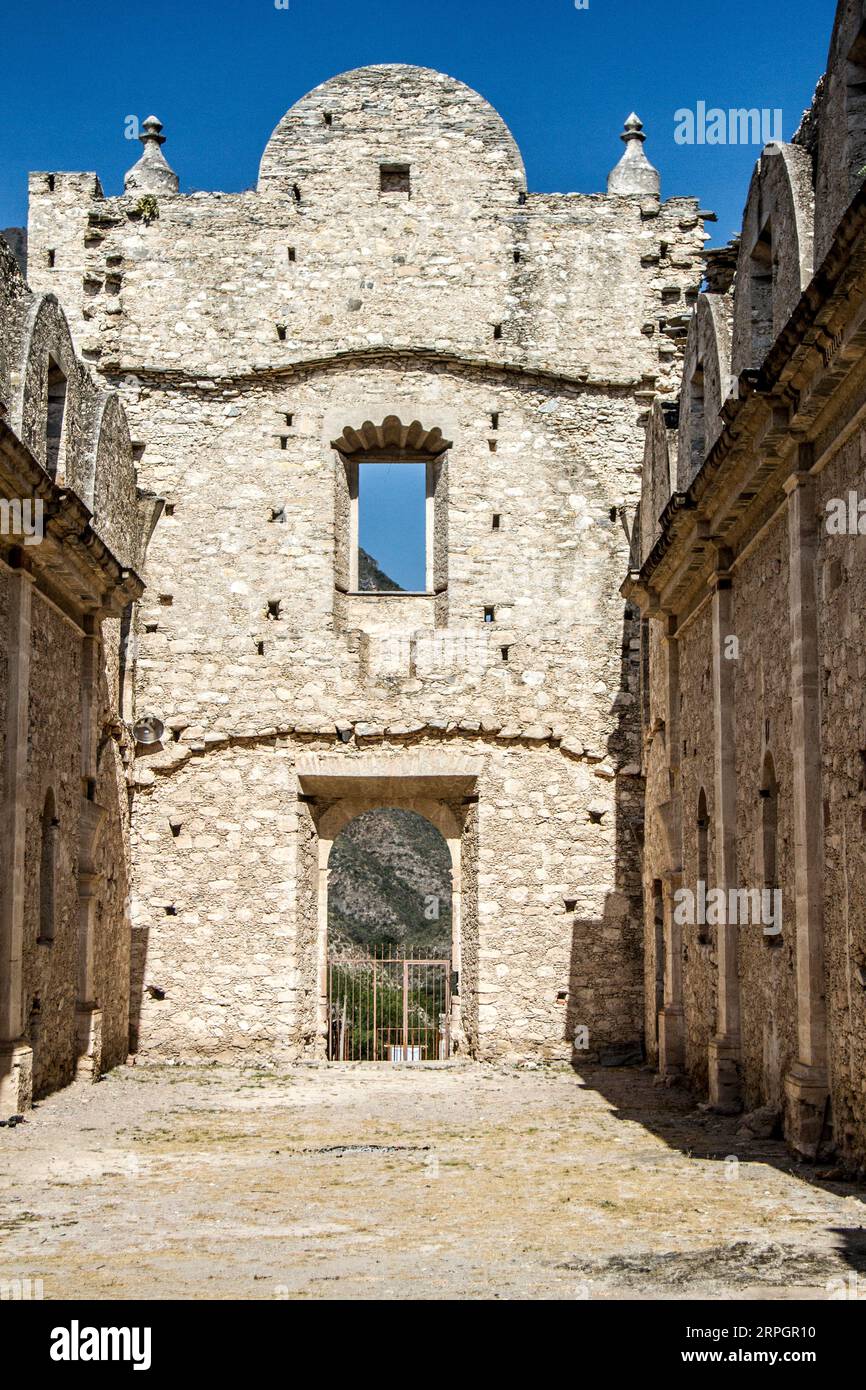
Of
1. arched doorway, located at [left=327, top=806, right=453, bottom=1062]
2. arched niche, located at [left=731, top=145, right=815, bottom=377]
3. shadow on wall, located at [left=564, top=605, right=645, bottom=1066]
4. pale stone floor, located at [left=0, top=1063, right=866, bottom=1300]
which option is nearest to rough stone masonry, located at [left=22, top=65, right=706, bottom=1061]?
shadow on wall, located at [left=564, top=605, right=645, bottom=1066]

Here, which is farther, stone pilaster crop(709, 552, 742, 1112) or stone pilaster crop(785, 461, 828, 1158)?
stone pilaster crop(709, 552, 742, 1112)

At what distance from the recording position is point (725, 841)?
39.9 ft

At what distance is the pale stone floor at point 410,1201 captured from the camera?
247 inches

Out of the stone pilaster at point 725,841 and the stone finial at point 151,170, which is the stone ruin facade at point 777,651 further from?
the stone finial at point 151,170

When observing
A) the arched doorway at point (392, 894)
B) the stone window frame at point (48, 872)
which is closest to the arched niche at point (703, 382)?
the stone window frame at point (48, 872)

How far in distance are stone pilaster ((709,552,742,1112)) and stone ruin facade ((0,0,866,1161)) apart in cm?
70

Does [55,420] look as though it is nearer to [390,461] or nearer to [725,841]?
[390,461]

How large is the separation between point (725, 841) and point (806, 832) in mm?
2680

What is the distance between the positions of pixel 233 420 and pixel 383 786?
4.27 metres

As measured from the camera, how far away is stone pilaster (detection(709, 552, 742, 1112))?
39.4 feet

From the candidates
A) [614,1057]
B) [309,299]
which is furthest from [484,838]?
[309,299]

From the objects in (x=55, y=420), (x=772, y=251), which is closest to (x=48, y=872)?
(x=55, y=420)

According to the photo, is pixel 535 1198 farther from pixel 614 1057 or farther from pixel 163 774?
pixel 163 774

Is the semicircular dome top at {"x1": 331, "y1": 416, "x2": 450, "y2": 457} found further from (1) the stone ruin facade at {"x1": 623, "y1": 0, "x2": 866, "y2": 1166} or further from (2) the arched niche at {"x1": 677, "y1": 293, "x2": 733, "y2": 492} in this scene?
(2) the arched niche at {"x1": 677, "y1": 293, "x2": 733, "y2": 492}
